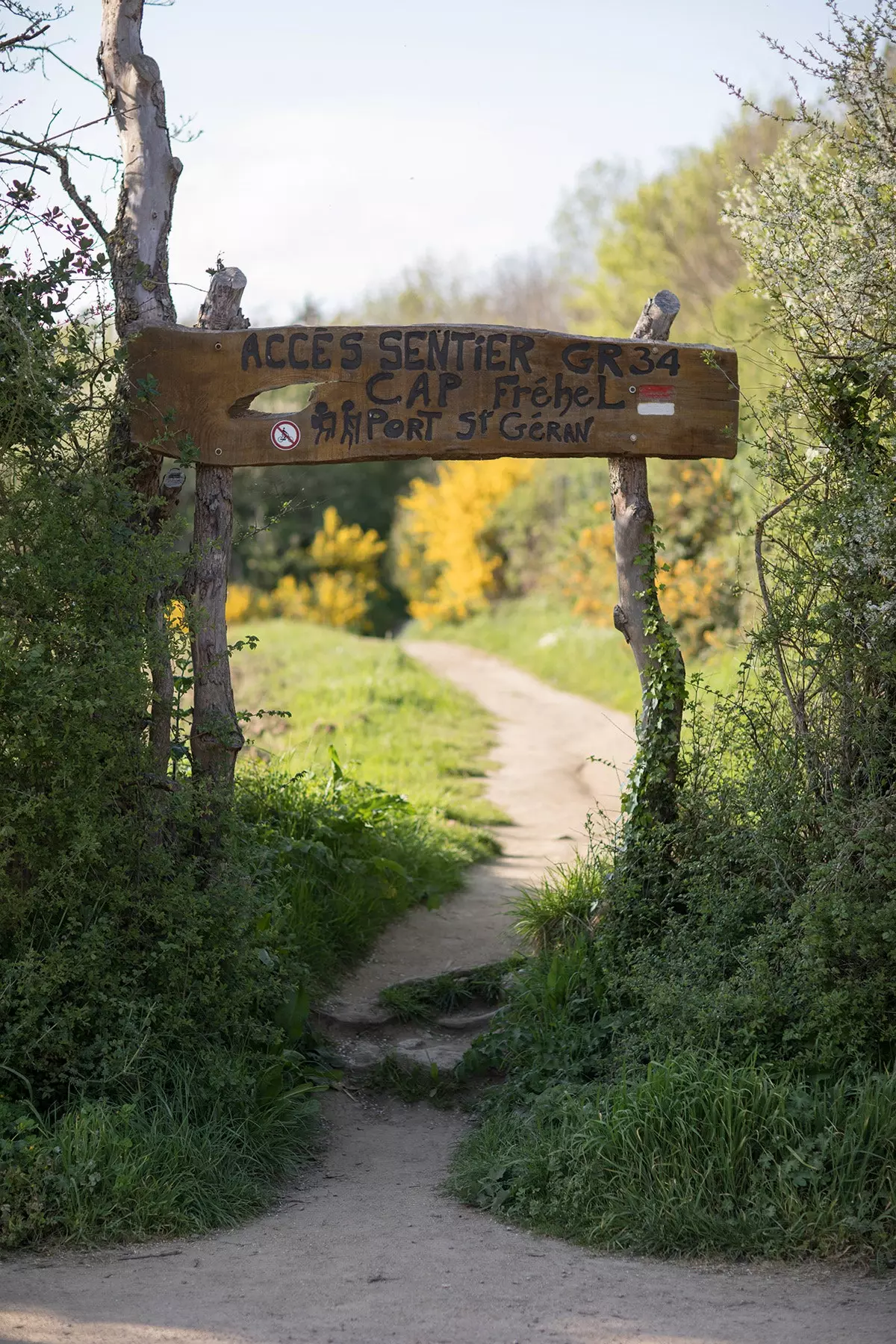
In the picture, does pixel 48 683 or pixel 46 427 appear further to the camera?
pixel 46 427

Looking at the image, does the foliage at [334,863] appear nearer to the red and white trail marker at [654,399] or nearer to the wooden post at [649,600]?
the wooden post at [649,600]

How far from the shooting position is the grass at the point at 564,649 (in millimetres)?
14562

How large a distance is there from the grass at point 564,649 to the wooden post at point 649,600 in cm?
511

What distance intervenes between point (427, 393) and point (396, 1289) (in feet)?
12.2

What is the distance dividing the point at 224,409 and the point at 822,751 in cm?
310

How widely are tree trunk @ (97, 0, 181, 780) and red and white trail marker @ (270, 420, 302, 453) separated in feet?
1.79

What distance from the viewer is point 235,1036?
16.2ft

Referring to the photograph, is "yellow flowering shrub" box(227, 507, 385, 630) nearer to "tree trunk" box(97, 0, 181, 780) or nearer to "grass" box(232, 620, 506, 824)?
"grass" box(232, 620, 506, 824)

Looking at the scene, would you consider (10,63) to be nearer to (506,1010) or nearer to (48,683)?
(48,683)

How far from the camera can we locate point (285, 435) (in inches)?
216

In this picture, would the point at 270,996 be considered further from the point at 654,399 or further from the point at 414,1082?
the point at 654,399

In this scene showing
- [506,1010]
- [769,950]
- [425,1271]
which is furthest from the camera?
[506,1010]

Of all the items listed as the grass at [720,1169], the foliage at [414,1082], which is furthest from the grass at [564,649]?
the grass at [720,1169]

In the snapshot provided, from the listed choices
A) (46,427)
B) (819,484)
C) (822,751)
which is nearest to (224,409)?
(46,427)
